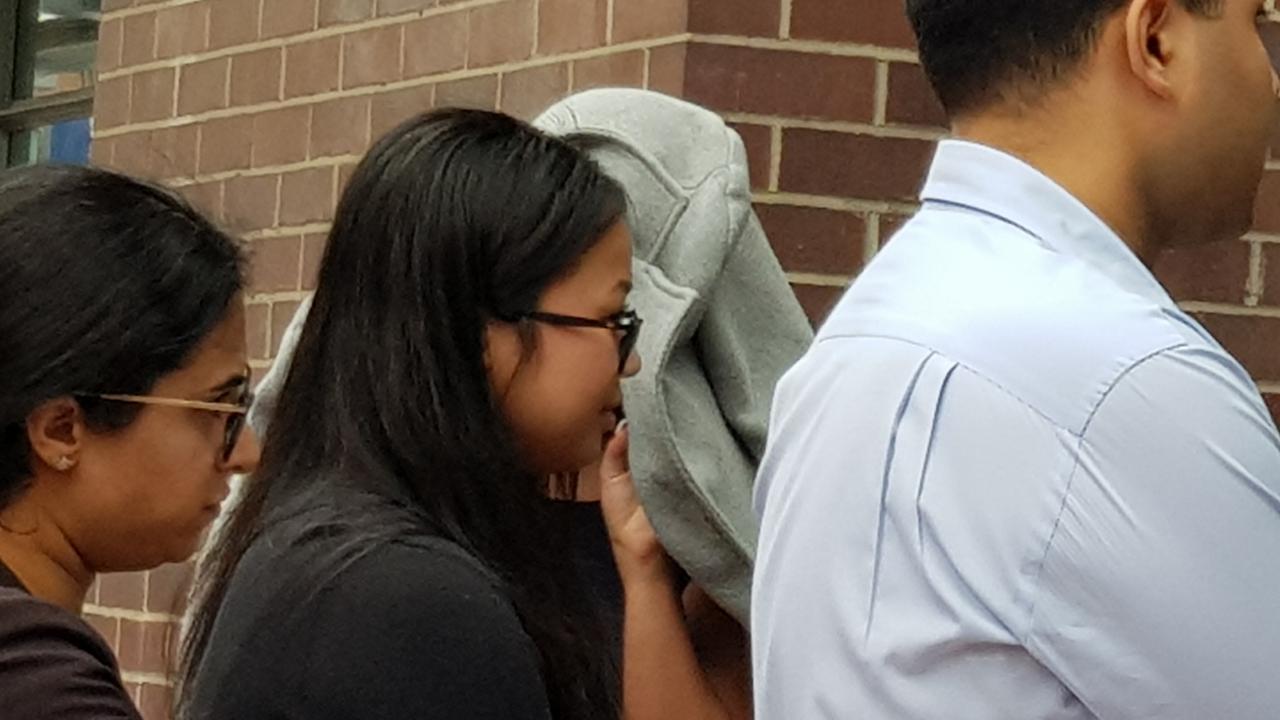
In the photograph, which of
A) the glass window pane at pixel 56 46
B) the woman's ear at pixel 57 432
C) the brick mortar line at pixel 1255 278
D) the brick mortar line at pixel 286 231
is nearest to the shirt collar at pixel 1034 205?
the woman's ear at pixel 57 432

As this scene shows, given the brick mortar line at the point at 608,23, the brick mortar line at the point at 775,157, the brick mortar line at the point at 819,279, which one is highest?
the brick mortar line at the point at 608,23

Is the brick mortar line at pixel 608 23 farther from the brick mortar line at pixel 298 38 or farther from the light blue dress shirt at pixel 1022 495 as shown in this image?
the light blue dress shirt at pixel 1022 495

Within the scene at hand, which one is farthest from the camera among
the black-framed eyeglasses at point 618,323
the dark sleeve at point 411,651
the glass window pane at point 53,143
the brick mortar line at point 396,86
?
the glass window pane at point 53,143

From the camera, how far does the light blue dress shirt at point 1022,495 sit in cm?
183

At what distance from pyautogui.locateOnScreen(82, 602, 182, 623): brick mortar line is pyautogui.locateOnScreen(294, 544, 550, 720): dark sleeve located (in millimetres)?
2971

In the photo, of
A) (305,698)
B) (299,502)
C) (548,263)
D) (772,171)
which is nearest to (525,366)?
(548,263)

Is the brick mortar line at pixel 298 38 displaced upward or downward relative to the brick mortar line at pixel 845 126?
upward

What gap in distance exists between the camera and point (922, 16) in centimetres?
223

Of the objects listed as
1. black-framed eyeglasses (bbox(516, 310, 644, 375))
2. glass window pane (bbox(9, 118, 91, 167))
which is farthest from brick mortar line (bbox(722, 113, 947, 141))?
glass window pane (bbox(9, 118, 91, 167))

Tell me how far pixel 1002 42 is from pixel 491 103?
2397mm

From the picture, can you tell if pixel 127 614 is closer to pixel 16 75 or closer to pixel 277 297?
pixel 277 297

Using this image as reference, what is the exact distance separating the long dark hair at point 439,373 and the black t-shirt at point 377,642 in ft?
0.24

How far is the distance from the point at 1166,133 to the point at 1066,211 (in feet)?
0.38

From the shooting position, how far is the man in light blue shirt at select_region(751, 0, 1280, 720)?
1.84 metres
